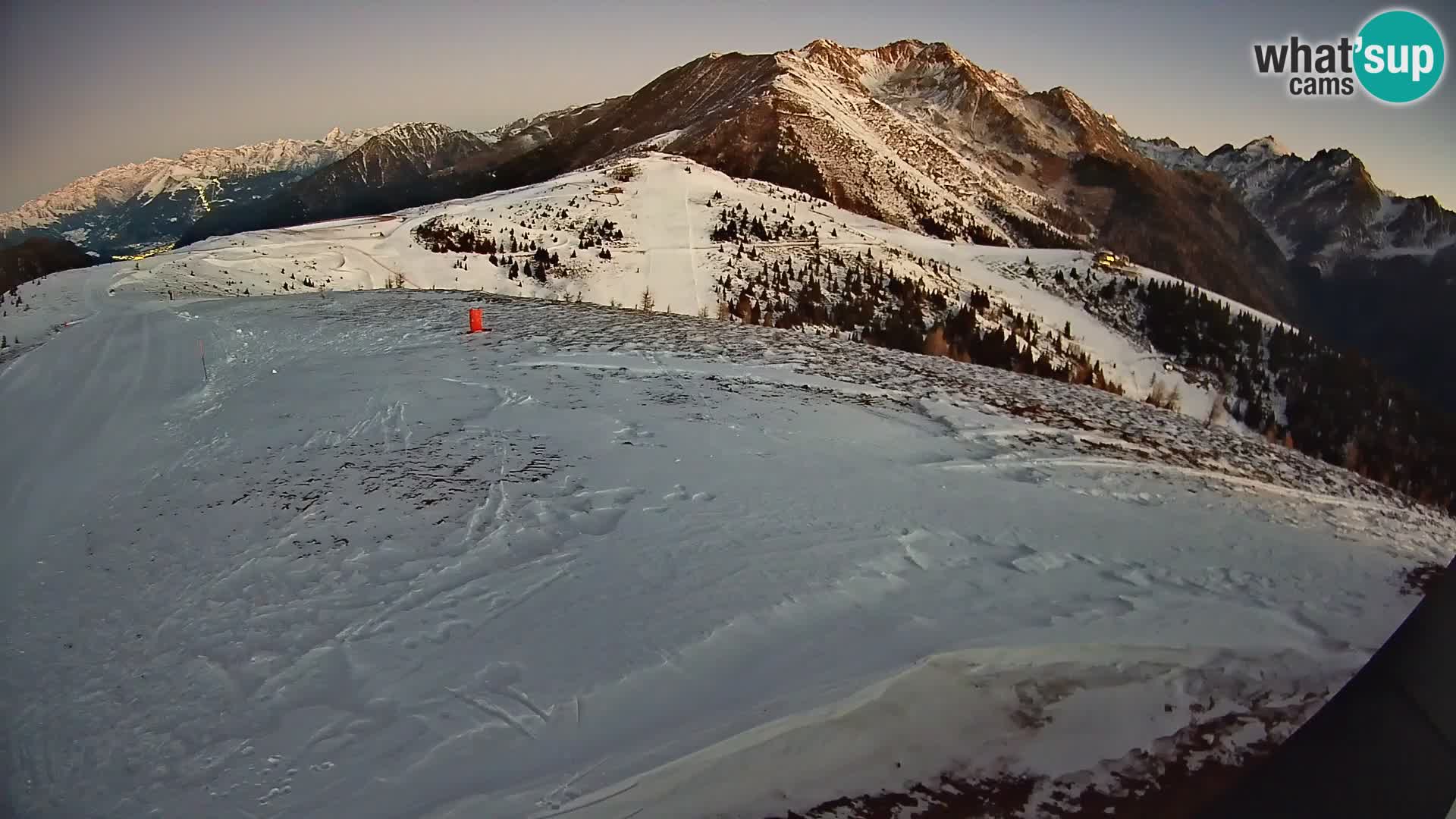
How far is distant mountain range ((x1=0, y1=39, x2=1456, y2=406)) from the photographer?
56875mm

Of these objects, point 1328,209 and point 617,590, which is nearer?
point 617,590

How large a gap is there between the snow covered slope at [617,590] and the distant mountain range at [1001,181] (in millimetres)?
28758

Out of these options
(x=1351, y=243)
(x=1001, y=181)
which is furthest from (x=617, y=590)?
(x=1351, y=243)

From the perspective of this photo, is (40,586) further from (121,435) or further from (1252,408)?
(1252,408)

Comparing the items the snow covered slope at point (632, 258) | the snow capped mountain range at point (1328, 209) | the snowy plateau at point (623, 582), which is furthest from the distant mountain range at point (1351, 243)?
the snowy plateau at point (623, 582)

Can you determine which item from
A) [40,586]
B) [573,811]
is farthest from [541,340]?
[573,811]

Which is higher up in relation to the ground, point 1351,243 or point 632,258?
point 1351,243

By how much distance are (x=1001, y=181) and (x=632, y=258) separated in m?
77.1

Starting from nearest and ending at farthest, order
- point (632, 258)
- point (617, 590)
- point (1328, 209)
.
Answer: point (617, 590) < point (632, 258) < point (1328, 209)

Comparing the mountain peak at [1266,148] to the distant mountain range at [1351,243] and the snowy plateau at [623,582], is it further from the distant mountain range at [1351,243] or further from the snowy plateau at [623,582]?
the snowy plateau at [623,582]

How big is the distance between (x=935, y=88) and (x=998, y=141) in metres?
14.2

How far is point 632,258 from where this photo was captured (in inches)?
899

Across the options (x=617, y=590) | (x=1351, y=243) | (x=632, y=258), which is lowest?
(x=617, y=590)

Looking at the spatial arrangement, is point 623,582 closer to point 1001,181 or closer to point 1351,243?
point 1001,181
